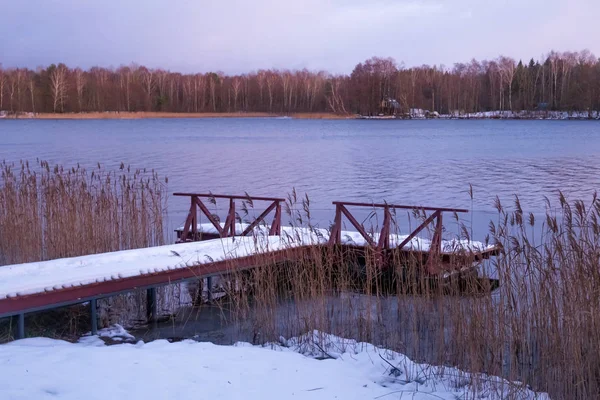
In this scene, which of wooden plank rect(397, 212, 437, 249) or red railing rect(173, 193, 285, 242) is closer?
wooden plank rect(397, 212, 437, 249)

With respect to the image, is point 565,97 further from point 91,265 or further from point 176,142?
point 91,265

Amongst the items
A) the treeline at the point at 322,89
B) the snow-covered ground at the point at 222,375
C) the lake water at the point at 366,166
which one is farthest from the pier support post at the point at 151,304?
the treeline at the point at 322,89

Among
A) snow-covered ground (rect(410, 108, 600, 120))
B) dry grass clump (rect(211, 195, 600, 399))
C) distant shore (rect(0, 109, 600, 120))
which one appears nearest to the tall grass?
dry grass clump (rect(211, 195, 600, 399))

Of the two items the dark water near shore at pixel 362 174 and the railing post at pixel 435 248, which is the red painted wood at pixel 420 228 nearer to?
the railing post at pixel 435 248

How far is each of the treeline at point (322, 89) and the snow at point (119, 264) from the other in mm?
78140

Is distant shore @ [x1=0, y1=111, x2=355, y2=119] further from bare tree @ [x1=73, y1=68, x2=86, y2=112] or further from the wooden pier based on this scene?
the wooden pier

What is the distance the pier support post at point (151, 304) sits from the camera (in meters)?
7.68

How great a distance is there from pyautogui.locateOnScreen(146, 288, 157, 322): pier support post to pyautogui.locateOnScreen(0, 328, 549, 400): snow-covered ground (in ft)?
6.26

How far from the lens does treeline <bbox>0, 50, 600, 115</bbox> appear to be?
84.4 metres

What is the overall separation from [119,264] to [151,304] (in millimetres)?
671

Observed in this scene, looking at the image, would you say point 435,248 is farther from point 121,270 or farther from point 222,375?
point 222,375

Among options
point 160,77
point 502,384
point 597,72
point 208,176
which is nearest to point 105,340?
point 502,384

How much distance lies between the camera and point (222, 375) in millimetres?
4785

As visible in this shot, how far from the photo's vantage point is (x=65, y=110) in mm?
86000
